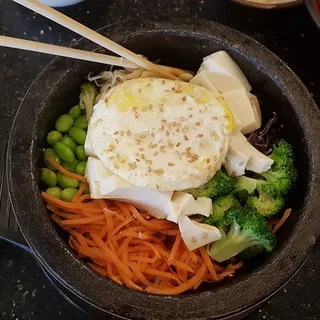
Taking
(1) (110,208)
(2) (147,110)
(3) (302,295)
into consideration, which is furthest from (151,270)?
(3) (302,295)

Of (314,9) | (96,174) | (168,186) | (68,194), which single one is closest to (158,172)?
(168,186)

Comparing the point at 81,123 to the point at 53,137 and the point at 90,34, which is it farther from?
the point at 90,34

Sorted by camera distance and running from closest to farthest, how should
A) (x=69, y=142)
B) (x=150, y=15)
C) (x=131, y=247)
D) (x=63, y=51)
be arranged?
1. (x=63, y=51)
2. (x=131, y=247)
3. (x=69, y=142)
4. (x=150, y=15)

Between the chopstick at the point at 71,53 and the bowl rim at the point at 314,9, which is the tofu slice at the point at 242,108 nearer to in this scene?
the chopstick at the point at 71,53

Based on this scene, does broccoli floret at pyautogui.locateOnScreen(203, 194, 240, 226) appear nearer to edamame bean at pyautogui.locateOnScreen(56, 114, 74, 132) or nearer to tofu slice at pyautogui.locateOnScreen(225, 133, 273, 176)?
tofu slice at pyautogui.locateOnScreen(225, 133, 273, 176)

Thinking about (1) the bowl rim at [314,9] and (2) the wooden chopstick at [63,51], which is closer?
(2) the wooden chopstick at [63,51]

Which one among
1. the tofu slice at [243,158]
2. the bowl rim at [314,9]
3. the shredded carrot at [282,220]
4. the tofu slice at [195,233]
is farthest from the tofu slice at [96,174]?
the bowl rim at [314,9]

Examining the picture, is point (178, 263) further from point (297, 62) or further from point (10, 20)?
point (10, 20)
